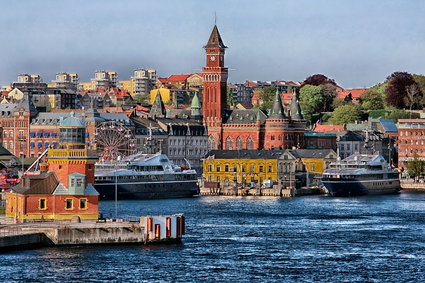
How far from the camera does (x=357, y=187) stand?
136 m

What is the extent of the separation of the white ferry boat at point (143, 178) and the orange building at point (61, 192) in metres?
44.0

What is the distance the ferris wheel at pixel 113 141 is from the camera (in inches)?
5256

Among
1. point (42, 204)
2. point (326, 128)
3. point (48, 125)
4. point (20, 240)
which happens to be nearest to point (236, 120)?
point (326, 128)

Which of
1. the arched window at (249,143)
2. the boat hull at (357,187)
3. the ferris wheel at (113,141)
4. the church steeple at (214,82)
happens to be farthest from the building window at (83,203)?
the church steeple at (214,82)

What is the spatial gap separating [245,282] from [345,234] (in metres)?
24.4

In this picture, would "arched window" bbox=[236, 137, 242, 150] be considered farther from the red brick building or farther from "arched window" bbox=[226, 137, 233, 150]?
"arched window" bbox=[226, 137, 233, 150]

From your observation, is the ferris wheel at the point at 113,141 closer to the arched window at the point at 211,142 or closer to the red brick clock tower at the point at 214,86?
the arched window at the point at 211,142

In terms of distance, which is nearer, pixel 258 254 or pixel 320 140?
pixel 258 254

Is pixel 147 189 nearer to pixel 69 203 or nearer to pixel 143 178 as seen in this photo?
pixel 143 178

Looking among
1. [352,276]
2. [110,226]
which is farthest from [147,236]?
[352,276]

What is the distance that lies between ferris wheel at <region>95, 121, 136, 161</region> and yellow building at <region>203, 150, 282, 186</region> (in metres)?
10.6

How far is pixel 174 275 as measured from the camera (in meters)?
60.7

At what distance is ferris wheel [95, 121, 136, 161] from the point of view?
13350cm

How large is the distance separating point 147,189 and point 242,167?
27057 mm
